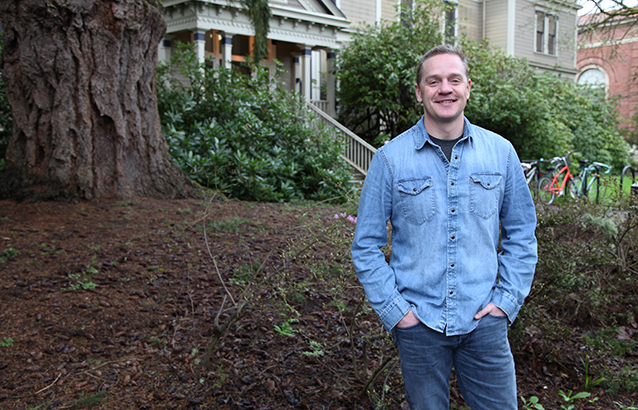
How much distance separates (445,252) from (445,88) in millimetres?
629

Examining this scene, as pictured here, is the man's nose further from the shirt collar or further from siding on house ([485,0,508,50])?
siding on house ([485,0,508,50])

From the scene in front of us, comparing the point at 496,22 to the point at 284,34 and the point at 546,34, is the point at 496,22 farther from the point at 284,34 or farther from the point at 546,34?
the point at 284,34

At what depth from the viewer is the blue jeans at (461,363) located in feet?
6.32

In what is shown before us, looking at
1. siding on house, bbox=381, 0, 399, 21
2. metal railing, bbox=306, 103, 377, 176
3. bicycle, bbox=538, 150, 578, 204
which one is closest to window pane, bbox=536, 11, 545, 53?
siding on house, bbox=381, 0, 399, 21

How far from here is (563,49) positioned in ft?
83.2

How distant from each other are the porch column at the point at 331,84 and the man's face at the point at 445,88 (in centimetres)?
1431

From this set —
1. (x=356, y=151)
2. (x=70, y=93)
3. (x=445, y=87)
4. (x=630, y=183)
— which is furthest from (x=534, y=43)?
(x=445, y=87)

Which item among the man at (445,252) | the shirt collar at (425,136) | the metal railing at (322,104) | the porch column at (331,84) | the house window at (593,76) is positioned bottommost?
the man at (445,252)

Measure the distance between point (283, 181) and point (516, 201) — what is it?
755 cm

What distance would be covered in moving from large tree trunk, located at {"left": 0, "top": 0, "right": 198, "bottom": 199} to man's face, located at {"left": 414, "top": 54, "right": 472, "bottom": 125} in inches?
204

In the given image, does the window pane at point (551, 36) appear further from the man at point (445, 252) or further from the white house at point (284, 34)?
the man at point (445, 252)

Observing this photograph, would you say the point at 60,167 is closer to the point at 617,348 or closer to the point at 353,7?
the point at 617,348

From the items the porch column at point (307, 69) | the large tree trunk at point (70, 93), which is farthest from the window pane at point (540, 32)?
the large tree trunk at point (70, 93)

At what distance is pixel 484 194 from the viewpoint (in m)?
1.98
